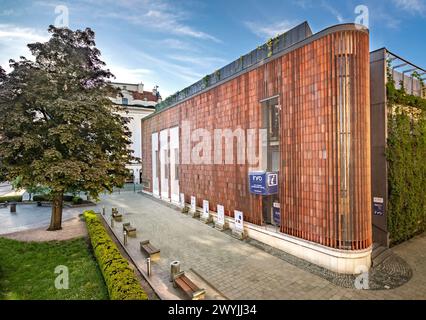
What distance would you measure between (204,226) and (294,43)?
1018 cm

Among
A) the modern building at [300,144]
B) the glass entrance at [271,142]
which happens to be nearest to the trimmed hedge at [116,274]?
the modern building at [300,144]

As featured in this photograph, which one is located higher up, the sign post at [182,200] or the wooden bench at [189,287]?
the sign post at [182,200]

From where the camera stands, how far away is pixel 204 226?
45.5 ft

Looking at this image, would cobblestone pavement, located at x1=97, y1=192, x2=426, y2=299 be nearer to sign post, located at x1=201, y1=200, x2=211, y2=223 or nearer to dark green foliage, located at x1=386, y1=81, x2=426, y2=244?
sign post, located at x1=201, y1=200, x2=211, y2=223

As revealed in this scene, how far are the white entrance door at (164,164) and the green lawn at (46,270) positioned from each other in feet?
32.4

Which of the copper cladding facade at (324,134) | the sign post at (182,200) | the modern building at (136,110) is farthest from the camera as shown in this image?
the modern building at (136,110)

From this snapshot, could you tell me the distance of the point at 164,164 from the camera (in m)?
21.4

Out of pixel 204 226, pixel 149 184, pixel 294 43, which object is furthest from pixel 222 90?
pixel 149 184

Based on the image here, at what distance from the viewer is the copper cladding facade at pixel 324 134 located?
8.13 meters

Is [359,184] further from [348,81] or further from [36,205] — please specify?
[36,205]

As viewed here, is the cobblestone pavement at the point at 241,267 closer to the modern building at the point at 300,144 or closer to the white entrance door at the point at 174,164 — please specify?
the modern building at the point at 300,144

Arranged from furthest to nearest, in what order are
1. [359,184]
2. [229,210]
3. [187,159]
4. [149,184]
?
[149,184] → [187,159] → [229,210] → [359,184]

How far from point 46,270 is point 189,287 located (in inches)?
220

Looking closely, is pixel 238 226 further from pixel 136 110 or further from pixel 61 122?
pixel 136 110
